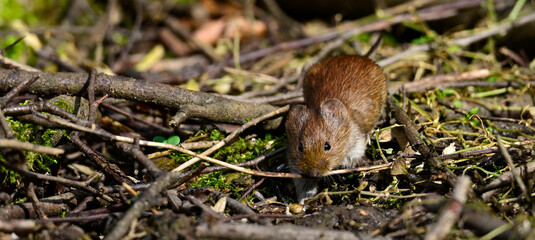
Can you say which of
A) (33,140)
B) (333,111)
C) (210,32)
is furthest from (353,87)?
(210,32)

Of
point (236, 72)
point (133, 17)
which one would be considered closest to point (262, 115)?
point (236, 72)

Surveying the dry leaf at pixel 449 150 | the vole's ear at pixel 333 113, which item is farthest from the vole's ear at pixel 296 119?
the dry leaf at pixel 449 150

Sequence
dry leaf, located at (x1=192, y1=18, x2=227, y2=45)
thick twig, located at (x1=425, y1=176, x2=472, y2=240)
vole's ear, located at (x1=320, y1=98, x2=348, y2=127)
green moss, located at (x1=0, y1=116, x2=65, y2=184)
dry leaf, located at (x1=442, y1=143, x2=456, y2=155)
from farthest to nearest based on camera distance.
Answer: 1. dry leaf, located at (x1=192, y1=18, x2=227, y2=45)
2. vole's ear, located at (x1=320, y1=98, x2=348, y2=127)
3. dry leaf, located at (x1=442, y1=143, x2=456, y2=155)
4. green moss, located at (x1=0, y1=116, x2=65, y2=184)
5. thick twig, located at (x1=425, y1=176, x2=472, y2=240)

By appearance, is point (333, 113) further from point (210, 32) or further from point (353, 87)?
point (210, 32)

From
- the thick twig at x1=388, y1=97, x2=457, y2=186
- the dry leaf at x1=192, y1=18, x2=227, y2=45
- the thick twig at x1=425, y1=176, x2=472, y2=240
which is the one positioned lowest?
the thick twig at x1=425, y1=176, x2=472, y2=240

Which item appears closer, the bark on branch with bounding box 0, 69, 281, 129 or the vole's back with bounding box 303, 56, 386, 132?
the bark on branch with bounding box 0, 69, 281, 129

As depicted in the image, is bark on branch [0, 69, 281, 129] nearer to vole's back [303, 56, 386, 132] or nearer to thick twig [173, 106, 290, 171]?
thick twig [173, 106, 290, 171]

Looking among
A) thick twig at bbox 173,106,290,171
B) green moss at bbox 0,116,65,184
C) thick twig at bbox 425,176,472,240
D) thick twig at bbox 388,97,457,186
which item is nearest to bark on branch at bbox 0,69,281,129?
thick twig at bbox 173,106,290,171

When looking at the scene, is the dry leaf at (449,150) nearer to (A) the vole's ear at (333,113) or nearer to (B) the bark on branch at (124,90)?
(A) the vole's ear at (333,113)
